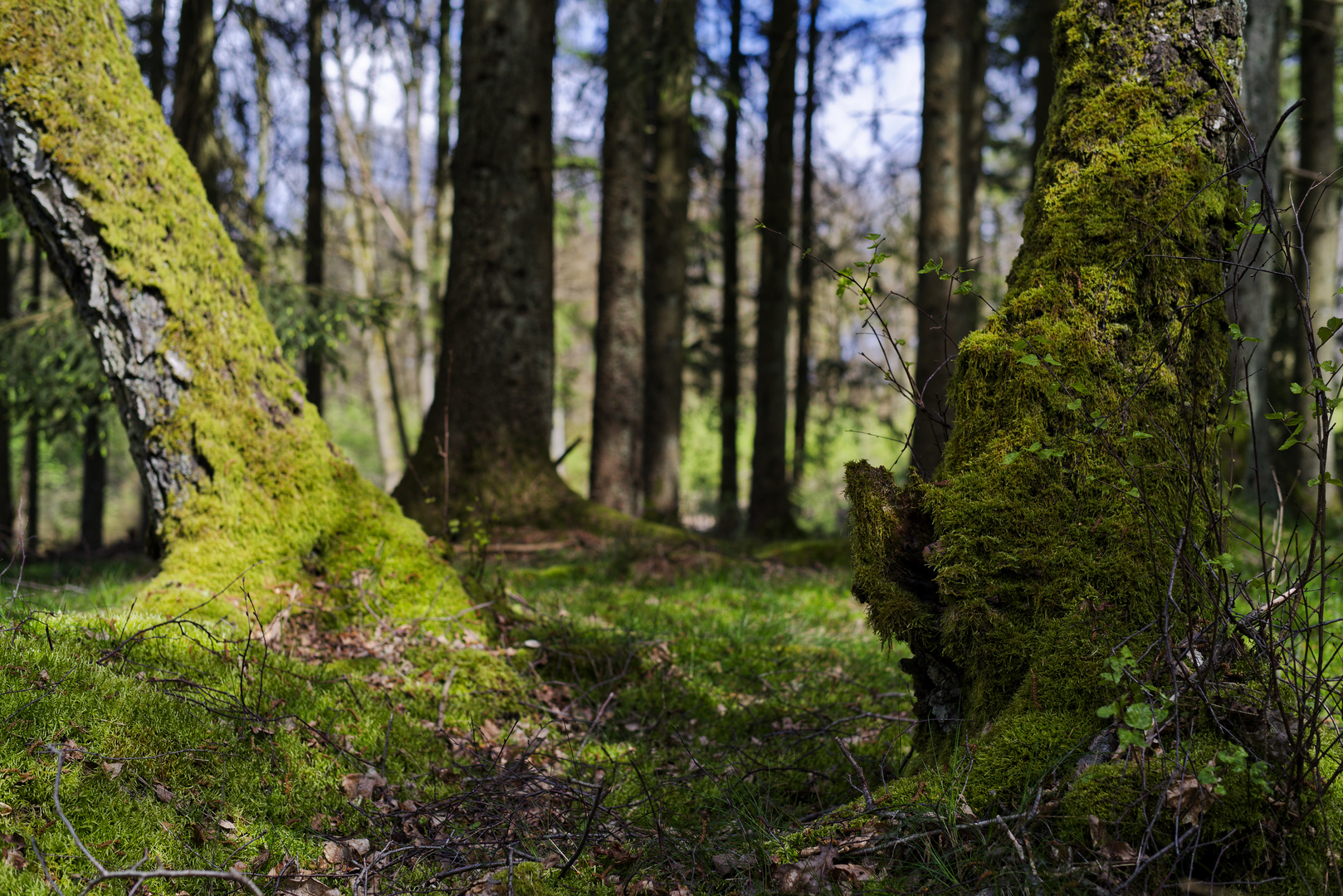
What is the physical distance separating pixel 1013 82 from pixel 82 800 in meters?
19.1

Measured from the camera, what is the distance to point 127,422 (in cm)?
361

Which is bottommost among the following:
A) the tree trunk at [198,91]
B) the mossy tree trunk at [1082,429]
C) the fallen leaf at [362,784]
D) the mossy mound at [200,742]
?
the fallen leaf at [362,784]

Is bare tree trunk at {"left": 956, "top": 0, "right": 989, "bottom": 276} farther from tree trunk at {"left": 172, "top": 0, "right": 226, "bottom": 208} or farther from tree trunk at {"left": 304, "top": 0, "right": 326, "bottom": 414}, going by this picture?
tree trunk at {"left": 172, "top": 0, "right": 226, "bottom": 208}

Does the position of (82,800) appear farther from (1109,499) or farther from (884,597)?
(1109,499)

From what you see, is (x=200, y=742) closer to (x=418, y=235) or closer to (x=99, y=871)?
(x=99, y=871)

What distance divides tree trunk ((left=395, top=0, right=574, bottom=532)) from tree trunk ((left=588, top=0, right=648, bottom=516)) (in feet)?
7.72

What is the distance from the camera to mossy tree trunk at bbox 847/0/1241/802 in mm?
2213

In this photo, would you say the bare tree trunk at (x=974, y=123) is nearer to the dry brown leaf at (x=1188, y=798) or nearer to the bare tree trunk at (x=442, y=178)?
the bare tree trunk at (x=442, y=178)

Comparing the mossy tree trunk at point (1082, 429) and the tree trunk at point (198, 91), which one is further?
the tree trunk at point (198, 91)

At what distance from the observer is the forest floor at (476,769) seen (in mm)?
2027

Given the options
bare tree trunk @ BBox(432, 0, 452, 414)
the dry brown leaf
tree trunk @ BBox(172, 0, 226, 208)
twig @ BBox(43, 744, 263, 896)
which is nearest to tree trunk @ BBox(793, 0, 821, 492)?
bare tree trunk @ BBox(432, 0, 452, 414)

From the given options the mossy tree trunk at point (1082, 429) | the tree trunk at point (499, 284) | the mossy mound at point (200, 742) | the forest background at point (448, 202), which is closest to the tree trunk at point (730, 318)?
the forest background at point (448, 202)

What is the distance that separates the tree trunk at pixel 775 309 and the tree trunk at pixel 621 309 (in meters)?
1.96

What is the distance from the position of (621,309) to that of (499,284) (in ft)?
9.04
